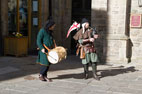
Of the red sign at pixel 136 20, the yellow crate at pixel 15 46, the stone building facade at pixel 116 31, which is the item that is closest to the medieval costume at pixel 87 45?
the stone building facade at pixel 116 31

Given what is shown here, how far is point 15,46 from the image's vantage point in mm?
10406

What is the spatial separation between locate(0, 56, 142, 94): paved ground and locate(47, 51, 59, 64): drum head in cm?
60

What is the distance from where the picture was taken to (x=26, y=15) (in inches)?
478

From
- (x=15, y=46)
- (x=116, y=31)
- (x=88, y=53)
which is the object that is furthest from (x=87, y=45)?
(x=15, y=46)

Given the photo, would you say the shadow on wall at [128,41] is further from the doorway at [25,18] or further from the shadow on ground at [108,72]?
the doorway at [25,18]

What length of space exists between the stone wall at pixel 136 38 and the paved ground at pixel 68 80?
1.43ft

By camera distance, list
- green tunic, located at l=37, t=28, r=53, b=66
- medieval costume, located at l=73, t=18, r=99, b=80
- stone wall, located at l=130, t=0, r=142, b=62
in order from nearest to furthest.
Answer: green tunic, located at l=37, t=28, r=53, b=66, medieval costume, located at l=73, t=18, r=99, b=80, stone wall, located at l=130, t=0, r=142, b=62

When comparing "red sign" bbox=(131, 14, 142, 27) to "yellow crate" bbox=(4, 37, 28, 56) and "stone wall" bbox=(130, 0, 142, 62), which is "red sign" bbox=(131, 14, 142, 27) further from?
"yellow crate" bbox=(4, 37, 28, 56)

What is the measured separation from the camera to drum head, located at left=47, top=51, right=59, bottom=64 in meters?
6.17

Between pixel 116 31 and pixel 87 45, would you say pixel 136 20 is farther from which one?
pixel 87 45

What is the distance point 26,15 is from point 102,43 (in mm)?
4378

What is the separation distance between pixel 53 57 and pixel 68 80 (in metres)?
0.95

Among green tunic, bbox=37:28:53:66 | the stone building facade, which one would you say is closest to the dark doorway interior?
the stone building facade

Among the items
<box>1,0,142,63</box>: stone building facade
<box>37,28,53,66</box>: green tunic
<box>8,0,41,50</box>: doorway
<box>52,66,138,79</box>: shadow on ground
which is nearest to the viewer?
<box>37,28,53,66</box>: green tunic
